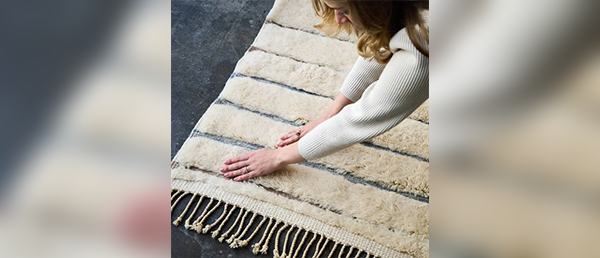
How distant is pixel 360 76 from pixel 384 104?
Result: 291mm

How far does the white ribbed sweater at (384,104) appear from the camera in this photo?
59cm

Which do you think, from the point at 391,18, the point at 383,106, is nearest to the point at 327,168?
the point at 383,106

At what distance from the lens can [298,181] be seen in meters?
0.94

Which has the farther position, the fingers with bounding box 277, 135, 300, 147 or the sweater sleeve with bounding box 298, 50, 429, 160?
the fingers with bounding box 277, 135, 300, 147

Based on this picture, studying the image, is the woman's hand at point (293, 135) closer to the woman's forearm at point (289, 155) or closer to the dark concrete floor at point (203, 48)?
the woman's forearm at point (289, 155)

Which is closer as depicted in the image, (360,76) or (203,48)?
(360,76)

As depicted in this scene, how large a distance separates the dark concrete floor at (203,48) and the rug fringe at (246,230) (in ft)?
0.55

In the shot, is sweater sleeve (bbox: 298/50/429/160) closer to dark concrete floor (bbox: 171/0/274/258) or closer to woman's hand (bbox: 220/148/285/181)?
woman's hand (bbox: 220/148/285/181)

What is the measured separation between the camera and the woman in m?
0.57
